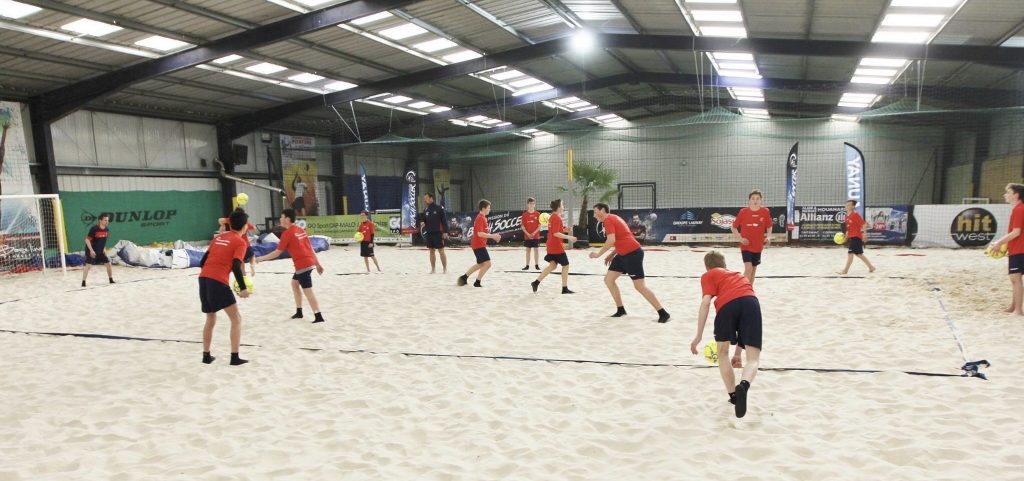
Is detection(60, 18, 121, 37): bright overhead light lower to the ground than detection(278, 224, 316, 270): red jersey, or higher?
higher

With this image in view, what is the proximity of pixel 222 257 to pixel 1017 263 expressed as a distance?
9.24 metres

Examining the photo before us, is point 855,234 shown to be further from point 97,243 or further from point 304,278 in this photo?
point 97,243

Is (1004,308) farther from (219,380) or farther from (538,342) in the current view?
(219,380)

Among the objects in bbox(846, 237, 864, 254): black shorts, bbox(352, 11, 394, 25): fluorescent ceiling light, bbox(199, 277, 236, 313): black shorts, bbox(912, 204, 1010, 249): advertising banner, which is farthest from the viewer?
bbox(912, 204, 1010, 249): advertising banner

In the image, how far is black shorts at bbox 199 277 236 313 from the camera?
550 centimetres

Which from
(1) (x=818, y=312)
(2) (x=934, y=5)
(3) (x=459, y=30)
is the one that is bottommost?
(1) (x=818, y=312)

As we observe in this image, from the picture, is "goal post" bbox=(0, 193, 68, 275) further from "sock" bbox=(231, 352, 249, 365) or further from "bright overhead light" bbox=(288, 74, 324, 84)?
"sock" bbox=(231, 352, 249, 365)

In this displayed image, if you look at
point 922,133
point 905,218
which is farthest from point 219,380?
point 922,133

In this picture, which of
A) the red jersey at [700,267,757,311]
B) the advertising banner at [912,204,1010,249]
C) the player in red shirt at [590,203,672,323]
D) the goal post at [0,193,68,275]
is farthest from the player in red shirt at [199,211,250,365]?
the advertising banner at [912,204,1010,249]

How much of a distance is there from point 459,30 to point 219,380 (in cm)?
1177

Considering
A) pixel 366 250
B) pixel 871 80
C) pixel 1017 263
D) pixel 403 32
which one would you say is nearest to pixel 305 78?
pixel 403 32

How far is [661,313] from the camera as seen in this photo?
23.2ft

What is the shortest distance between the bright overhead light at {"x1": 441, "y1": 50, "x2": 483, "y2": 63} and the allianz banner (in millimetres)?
11763

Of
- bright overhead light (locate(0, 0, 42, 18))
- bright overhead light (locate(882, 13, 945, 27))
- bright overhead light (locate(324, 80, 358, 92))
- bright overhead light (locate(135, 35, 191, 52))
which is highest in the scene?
bright overhead light (locate(324, 80, 358, 92))
